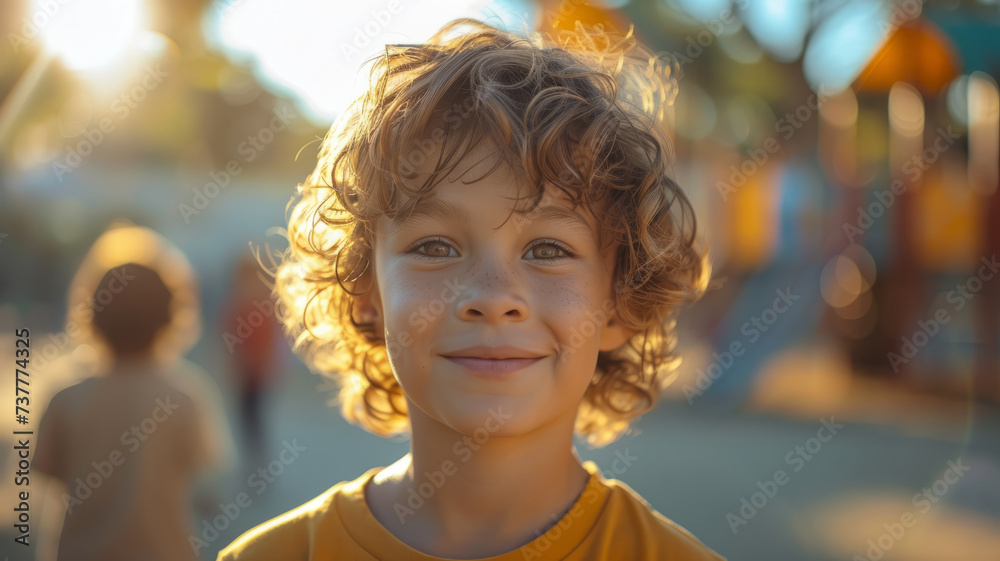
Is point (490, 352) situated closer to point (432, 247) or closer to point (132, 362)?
point (432, 247)

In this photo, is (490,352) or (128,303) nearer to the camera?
(490,352)

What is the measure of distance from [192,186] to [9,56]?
53.0ft

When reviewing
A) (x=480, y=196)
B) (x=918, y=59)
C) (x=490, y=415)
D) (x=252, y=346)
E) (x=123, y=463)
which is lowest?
(x=252, y=346)

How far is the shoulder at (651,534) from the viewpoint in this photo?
1.81 m

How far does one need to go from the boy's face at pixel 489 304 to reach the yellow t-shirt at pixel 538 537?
274mm

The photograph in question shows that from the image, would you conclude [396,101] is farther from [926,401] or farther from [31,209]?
[31,209]

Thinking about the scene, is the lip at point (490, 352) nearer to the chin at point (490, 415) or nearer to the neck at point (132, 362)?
the chin at point (490, 415)

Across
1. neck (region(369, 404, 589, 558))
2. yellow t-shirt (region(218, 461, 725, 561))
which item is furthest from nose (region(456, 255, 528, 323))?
yellow t-shirt (region(218, 461, 725, 561))

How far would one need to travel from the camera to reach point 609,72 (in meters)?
2.17

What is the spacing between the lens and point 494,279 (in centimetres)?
171

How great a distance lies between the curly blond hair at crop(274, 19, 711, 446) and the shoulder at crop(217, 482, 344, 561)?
1.81 ft

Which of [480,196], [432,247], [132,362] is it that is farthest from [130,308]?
[480,196]

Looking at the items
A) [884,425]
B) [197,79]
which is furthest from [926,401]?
[197,79]

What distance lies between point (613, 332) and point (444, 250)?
1.85 ft
